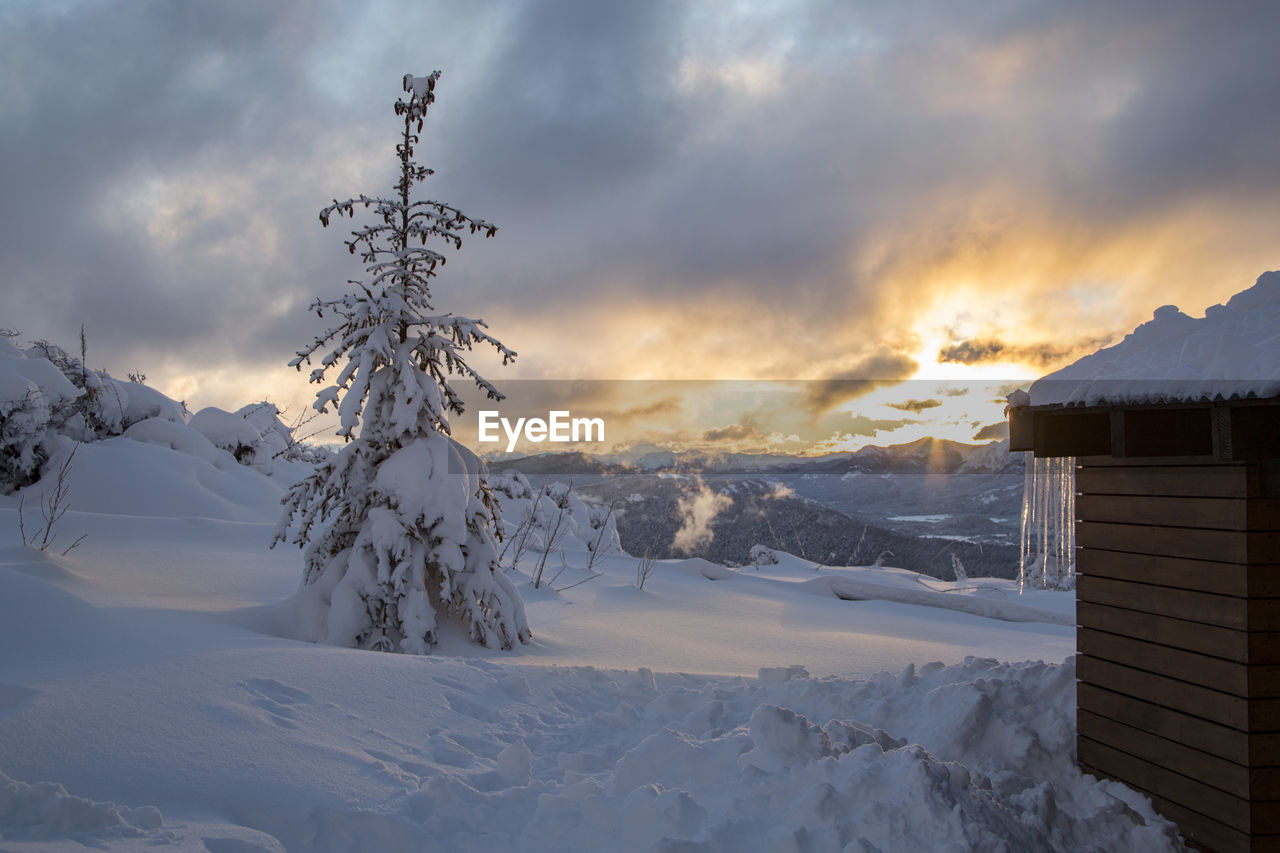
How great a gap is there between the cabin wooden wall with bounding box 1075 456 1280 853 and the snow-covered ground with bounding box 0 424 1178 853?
0.94ft

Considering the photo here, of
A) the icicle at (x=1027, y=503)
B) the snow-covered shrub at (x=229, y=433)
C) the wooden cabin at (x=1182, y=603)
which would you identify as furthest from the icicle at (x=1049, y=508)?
the snow-covered shrub at (x=229, y=433)

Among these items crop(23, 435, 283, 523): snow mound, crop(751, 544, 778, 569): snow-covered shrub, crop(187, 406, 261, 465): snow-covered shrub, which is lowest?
crop(751, 544, 778, 569): snow-covered shrub

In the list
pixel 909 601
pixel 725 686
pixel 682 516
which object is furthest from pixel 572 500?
pixel 725 686

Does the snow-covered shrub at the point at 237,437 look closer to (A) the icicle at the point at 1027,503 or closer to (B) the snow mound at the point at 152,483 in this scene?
(B) the snow mound at the point at 152,483

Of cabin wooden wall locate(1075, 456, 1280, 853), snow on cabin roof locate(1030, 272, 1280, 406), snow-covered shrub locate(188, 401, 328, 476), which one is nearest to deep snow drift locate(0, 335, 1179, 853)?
cabin wooden wall locate(1075, 456, 1280, 853)

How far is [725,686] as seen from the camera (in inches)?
218

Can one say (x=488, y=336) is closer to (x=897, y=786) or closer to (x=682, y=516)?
(x=897, y=786)

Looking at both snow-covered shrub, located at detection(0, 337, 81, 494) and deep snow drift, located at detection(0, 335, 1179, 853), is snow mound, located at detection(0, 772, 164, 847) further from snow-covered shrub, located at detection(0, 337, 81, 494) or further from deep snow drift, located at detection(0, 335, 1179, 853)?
snow-covered shrub, located at detection(0, 337, 81, 494)

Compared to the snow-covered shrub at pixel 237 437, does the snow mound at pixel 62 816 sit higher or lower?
lower

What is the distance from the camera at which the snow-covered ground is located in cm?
279

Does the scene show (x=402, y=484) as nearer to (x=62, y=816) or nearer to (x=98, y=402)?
(x=62, y=816)

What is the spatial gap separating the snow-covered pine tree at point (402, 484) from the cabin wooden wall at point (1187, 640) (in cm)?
489

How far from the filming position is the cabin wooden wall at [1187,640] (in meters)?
3.12

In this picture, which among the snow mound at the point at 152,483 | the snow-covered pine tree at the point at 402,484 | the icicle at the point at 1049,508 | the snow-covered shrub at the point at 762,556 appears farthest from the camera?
the snow-covered shrub at the point at 762,556
